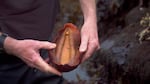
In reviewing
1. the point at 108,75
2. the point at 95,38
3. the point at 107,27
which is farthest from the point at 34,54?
the point at 107,27

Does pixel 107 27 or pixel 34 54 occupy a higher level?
pixel 107 27

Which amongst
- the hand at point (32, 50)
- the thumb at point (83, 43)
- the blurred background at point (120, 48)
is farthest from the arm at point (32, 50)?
the blurred background at point (120, 48)

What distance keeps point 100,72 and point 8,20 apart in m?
2.55

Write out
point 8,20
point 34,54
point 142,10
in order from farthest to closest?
1. point 142,10
2. point 8,20
3. point 34,54

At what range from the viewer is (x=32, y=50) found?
7.65 feet

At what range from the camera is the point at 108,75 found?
4793mm

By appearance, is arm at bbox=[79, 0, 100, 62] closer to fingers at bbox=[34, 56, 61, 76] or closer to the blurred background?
fingers at bbox=[34, 56, 61, 76]

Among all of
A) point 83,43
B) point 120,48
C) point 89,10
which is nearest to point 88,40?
point 83,43

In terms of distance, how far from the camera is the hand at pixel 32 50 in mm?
2324

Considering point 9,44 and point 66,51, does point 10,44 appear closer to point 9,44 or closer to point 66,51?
point 9,44

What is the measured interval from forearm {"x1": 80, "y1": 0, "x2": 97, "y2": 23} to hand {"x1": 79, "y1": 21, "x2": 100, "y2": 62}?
5 centimetres

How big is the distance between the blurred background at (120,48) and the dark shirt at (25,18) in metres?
1.65

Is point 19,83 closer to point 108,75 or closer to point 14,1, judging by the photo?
point 14,1

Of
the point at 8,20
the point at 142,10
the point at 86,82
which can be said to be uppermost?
the point at 142,10
